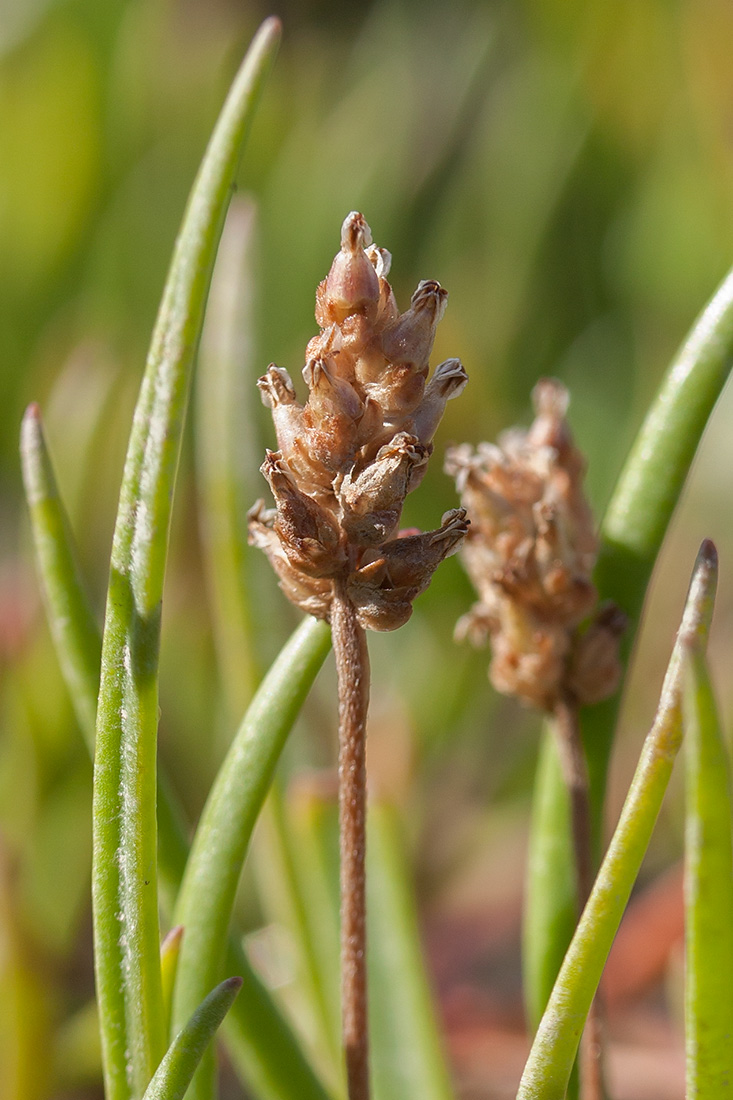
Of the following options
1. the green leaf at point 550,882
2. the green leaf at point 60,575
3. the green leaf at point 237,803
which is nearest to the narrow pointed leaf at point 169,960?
the green leaf at point 237,803

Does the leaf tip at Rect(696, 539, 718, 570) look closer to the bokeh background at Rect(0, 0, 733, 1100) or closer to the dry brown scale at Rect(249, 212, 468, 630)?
the dry brown scale at Rect(249, 212, 468, 630)

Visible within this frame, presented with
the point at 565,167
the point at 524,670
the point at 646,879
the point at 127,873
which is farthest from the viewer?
the point at 565,167

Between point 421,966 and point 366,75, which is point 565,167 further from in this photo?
point 421,966

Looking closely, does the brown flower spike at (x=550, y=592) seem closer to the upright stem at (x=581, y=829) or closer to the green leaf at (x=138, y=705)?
the upright stem at (x=581, y=829)

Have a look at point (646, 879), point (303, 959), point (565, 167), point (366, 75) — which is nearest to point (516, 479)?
point (303, 959)

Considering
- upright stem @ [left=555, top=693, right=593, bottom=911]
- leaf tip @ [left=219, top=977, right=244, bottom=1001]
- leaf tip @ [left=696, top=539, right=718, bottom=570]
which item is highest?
leaf tip @ [left=696, top=539, right=718, bottom=570]

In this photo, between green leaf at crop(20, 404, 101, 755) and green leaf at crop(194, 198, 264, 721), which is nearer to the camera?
green leaf at crop(20, 404, 101, 755)

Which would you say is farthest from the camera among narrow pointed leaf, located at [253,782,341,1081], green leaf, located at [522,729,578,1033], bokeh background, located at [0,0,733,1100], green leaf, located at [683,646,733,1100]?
bokeh background, located at [0,0,733,1100]

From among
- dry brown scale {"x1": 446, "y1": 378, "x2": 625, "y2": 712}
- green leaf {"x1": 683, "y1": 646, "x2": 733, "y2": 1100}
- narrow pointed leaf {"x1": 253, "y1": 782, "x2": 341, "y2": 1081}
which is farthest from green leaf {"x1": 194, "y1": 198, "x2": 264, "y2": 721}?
green leaf {"x1": 683, "y1": 646, "x2": 733, "y2": 1100}
